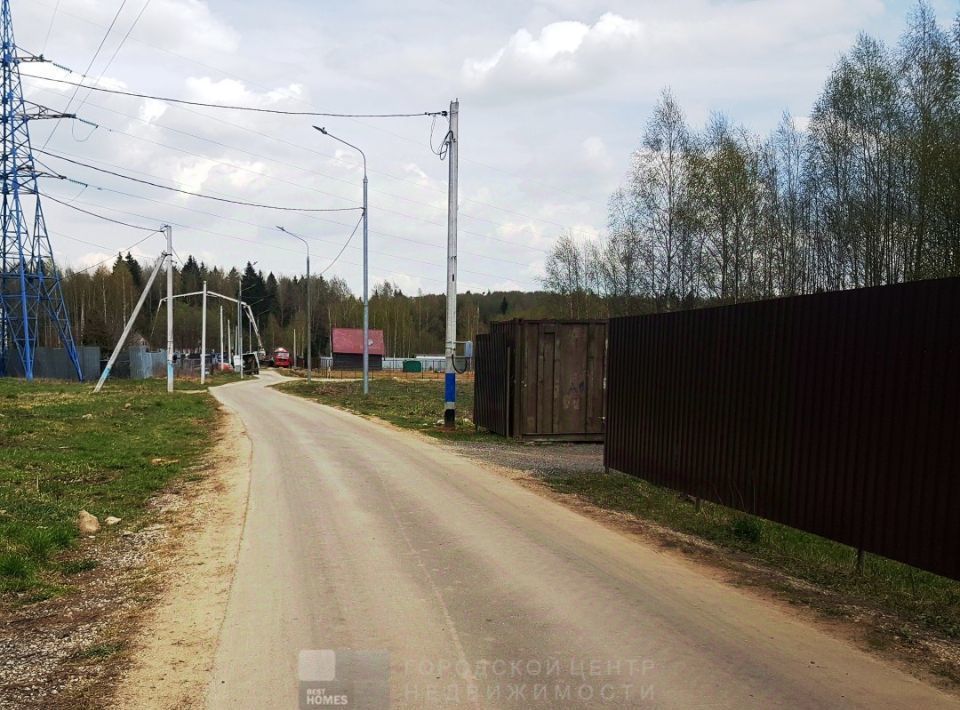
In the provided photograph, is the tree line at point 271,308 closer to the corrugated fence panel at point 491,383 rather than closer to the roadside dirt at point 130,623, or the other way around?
the corrugated fence panel at point 491,383

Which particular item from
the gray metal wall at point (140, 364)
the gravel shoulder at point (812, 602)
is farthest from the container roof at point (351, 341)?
the gravel shoulder at point (812, 602)

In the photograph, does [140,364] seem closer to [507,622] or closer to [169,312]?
[169,312]

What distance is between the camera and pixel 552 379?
57.3ft

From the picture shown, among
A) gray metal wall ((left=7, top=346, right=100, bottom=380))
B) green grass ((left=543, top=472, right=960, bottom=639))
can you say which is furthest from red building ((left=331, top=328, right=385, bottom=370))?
A: green grass ((left=543, top=472, right=960, bottom=639))

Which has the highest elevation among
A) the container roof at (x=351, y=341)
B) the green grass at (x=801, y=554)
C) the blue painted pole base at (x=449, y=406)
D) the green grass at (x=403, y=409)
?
the container roof at (x=351, y=341)

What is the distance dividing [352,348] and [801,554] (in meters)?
77.4

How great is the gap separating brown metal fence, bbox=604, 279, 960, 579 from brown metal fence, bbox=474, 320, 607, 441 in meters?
6.63

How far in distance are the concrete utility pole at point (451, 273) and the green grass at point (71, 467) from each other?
594cm

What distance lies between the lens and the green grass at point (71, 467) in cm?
716

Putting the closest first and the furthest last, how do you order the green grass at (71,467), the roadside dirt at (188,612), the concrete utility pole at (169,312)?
the roadside dirt at (188,612) < the green grass at (71,467) < the concrete utility pole at (169,312)

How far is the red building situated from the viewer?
82.5 metres

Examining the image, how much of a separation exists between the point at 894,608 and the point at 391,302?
107417 millimetres

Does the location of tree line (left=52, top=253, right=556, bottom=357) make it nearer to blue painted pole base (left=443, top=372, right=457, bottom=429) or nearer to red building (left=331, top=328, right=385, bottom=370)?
red building (left=331, top=328, right=385, bottom=370)

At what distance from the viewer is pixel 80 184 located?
2894cm
